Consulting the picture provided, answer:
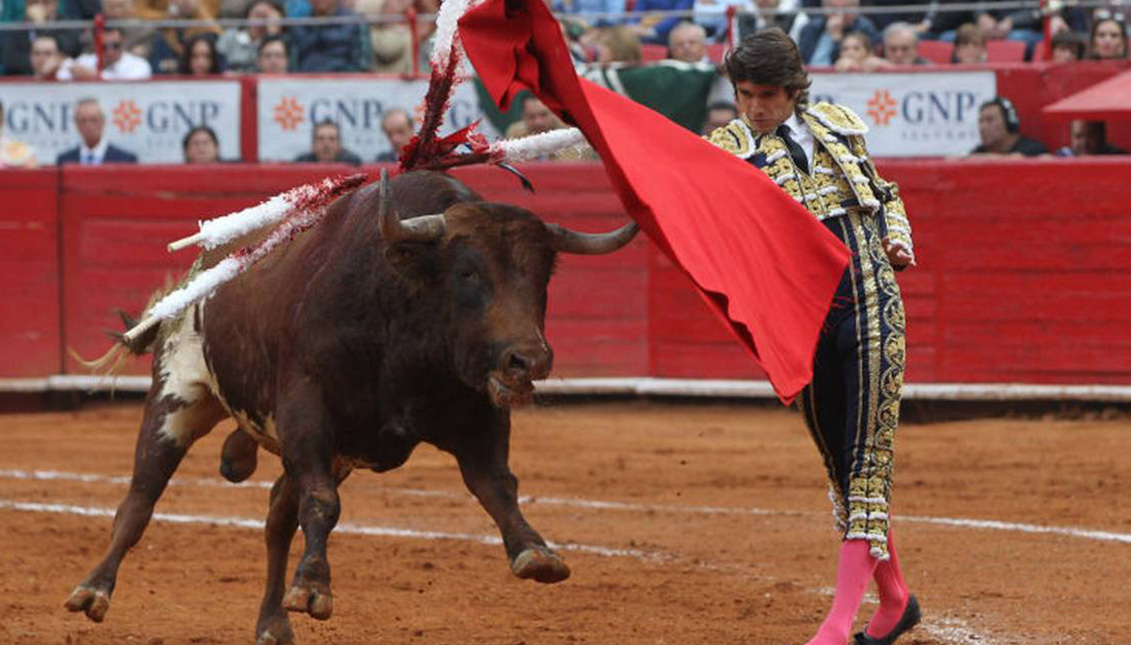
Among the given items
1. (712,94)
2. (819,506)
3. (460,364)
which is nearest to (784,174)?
(460,364)

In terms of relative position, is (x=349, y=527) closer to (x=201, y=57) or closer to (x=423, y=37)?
(x=423, y=37)

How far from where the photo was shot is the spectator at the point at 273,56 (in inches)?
495

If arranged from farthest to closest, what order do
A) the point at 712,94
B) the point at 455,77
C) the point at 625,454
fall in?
the point at 712,94, the point at 625,454, the point at 455,77

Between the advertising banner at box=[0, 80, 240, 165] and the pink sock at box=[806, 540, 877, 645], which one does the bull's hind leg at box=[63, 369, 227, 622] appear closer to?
the pink sock at box=[806, 540, 877, 645]

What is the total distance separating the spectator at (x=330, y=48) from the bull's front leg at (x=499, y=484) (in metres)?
7.62

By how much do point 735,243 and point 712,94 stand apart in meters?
7.03

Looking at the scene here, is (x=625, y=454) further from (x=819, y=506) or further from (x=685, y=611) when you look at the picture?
(x=685, y=611)

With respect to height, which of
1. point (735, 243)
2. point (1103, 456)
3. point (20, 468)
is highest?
point (735, 243)

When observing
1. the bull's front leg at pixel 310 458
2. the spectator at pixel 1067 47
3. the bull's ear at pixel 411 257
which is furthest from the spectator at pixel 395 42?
the bull's ear at pixel 411 257

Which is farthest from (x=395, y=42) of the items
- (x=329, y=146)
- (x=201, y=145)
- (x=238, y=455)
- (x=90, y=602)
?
(x=90, y=602)

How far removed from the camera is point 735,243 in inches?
194

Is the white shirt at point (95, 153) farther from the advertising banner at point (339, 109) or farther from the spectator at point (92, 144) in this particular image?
the advertising banner at point (339, 109)

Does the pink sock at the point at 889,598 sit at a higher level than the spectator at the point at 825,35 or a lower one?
lower

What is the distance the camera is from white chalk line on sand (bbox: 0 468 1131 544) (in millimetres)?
7727
